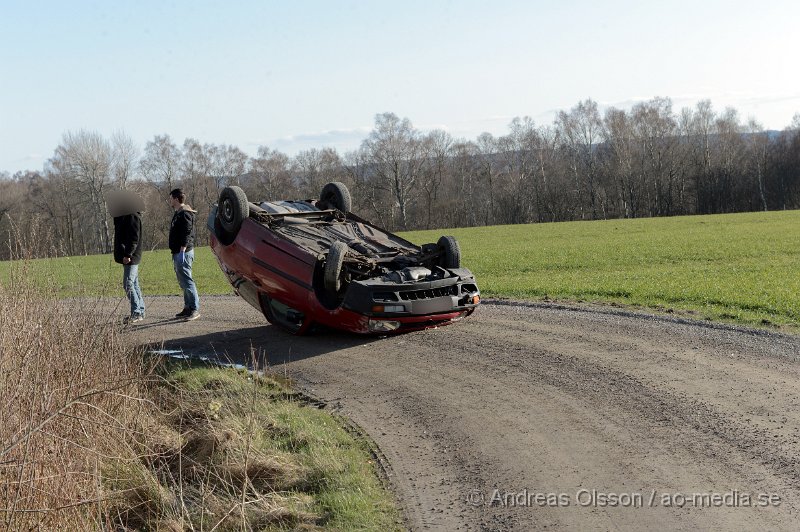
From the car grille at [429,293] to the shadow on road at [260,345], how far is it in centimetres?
109

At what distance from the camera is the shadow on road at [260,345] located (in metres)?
10.5

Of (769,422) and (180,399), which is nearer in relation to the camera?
(769,422)

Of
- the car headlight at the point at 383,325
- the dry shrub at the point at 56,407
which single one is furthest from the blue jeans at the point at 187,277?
the car headlight at the point at 383,325

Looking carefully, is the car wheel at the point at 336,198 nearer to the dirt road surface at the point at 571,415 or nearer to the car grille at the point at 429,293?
the dirt road surface at the point at 571,415

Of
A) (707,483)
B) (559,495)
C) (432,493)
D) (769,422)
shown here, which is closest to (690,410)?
(769,422)

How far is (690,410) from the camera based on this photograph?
23.1 ft

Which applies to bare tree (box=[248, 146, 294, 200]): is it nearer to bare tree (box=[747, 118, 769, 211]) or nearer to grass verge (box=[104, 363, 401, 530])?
bare tree (box=[747, 118, 769, 211])

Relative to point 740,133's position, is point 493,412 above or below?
below

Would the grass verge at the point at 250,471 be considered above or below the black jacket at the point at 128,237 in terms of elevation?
below

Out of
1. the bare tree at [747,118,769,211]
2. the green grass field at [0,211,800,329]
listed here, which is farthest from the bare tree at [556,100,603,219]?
the green grass field at [0,211,800,329]

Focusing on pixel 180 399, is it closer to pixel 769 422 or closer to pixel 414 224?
pixel 769 422

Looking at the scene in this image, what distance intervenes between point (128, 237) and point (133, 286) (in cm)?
92

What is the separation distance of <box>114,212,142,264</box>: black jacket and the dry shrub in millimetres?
3807

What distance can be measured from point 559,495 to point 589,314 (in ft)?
22.0
